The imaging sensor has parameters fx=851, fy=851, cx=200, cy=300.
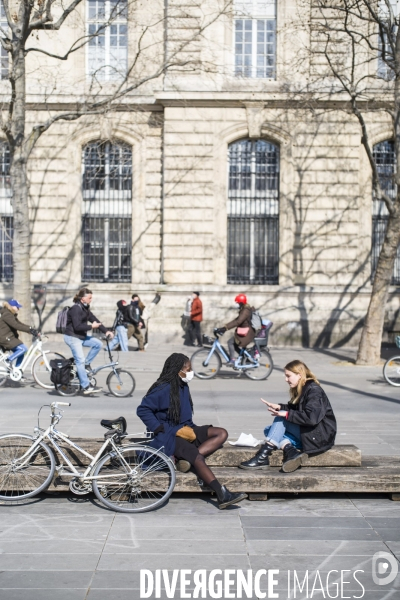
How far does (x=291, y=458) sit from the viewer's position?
7.66 m

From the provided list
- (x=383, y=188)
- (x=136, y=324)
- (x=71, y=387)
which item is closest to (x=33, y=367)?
(x=71, y=387)

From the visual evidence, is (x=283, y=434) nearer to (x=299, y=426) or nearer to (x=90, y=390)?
(x=299, y=426)

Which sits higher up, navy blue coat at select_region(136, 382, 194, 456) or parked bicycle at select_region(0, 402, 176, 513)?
navy blue coat at select_region(136, 382, 194, 456)

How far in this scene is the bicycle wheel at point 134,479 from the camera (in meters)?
7.15

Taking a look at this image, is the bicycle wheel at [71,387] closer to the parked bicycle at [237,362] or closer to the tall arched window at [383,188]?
the parked bicycle at [237,362]

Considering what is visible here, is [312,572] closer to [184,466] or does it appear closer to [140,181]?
[184,466]

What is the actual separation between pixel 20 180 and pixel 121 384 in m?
6.11

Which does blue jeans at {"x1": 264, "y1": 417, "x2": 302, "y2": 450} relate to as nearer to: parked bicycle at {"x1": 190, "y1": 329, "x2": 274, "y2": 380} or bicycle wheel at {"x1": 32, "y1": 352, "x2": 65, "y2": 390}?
bicycle wheel at {"x1": 32, "y1": 352, "x2": 65, "y2": 390}

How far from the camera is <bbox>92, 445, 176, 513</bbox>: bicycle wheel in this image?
7152 millimetres

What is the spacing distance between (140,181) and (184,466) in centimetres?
1723

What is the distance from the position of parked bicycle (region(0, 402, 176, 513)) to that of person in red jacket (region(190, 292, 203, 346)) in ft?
47.3

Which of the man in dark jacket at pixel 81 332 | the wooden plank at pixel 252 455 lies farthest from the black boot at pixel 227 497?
the man in dark jacket at pixel 81 332

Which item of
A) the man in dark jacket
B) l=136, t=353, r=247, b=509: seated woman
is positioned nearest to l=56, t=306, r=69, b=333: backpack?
the man in dark jacket

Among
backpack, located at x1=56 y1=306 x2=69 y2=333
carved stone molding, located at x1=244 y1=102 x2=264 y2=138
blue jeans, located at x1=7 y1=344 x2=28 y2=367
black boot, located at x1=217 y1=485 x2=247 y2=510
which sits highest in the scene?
carved stone molding, located at x1=244 y1=102 x2=264 y2=138
